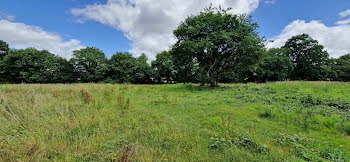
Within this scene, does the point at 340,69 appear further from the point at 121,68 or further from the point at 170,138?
the point at 121,68

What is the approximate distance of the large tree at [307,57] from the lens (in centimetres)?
3566

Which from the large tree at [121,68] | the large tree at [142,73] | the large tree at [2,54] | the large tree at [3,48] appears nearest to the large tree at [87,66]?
the large tree at [121,68]

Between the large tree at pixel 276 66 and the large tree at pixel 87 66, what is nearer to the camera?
the large tree at pixel 276 66

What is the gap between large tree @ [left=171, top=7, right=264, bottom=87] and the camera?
14.9 m

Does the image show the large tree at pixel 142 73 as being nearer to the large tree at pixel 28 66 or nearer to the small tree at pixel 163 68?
the small tree at pixel 163 68

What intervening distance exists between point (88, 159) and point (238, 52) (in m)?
17.8

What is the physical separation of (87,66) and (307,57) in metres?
64.9

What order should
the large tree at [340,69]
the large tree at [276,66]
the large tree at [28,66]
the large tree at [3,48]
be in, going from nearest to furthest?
the large tree at [28,66] < the large tree at [276,66] < the large tree at [3,48] < the large tree at [340,69]

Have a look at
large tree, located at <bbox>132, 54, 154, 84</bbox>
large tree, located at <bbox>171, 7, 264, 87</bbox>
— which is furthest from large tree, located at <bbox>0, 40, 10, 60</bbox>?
large tree, located at <bbox>171, 7, 264, 87</bbox>

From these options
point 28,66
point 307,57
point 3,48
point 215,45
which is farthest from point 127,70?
point 307,57

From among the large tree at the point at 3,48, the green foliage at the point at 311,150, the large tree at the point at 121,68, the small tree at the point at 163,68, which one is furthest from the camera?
the small tree at the point at 163,68

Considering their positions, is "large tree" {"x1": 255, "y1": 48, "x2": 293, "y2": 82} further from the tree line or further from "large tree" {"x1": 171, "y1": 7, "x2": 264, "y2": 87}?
"large tree" {"x1": 171, "y1": 7, "x2": 264, "y2": 87}

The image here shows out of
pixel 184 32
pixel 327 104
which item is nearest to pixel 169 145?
pixel 327 104

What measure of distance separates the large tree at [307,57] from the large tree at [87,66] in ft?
191
